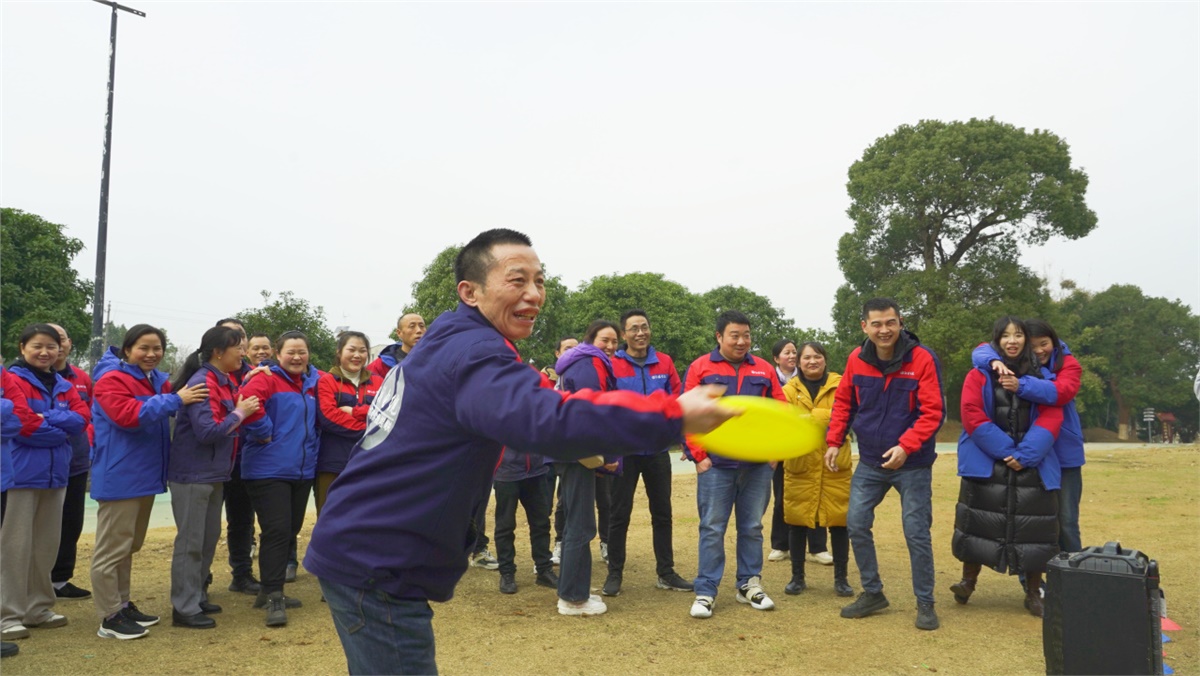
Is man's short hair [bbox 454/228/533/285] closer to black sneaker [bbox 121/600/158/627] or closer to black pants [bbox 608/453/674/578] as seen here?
black pants [bbox 608/453/674/578]

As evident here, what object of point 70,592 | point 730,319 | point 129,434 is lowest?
point 70,592

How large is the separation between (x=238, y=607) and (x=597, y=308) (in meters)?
43.9

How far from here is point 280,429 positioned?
259 inches

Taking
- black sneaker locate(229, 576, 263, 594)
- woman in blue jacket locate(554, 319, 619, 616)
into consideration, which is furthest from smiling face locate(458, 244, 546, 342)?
black sneaker locate(229, 576, 263, 594)

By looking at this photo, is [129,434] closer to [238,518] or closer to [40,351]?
[40,351]

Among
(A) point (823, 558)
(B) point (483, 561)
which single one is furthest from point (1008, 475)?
(B) point (483, 561)

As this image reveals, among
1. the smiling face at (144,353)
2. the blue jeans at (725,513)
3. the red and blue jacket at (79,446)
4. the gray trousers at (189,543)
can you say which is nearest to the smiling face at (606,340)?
the blue jeans at (725,513)

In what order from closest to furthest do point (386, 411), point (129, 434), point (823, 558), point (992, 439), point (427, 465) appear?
point (427, 465) → point (386, 411) → point (129, 434) → point (992, 439) → point (823, 558)

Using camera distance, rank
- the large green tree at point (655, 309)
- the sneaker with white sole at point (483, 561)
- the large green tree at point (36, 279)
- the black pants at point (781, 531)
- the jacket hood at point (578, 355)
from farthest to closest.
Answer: the large green tree at point (655, 309), the large green tree at point (36, 279), the black pants at point (781, 531), the sneaker with white sole at point (483, 561), the jacket hood at point (578, 355)

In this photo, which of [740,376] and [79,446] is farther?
[79,446]

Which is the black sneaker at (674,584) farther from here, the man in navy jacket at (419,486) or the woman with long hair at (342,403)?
the man in navy jacket at (419,486)

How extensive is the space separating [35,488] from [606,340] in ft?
15.3

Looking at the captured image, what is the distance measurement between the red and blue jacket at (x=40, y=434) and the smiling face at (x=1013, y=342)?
7.21 meters

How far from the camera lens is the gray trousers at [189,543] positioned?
6074mm
